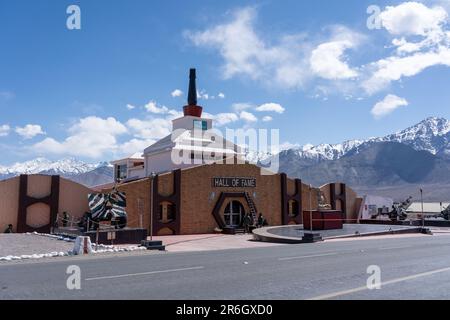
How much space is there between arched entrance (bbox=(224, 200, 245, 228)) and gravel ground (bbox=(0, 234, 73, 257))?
49.4 feet

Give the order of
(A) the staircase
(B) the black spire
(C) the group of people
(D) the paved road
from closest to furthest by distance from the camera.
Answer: (D) the paved road
(C) the group of people
(A) the staircase
(B) the black spire

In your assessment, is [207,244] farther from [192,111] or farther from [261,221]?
[192,111]

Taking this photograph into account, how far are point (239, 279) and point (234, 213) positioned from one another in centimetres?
2541

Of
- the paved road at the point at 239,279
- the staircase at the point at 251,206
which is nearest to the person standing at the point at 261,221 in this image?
the staircase at the point at 251,206

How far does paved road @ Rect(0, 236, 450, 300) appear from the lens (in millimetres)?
8258

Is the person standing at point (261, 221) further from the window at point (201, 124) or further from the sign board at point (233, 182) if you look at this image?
the window at point (201, 124)

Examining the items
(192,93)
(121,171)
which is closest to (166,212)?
(121,171)

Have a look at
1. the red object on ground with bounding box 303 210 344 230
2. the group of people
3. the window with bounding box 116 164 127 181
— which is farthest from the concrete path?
the window with bounding box 116 164 127 181

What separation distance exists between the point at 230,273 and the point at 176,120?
3455cm

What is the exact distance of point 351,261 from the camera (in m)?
13.5

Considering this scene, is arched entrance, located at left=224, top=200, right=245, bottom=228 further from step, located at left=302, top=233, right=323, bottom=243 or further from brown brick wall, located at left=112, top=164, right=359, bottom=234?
step, located at left=302, top=233, right=323, bottom=243

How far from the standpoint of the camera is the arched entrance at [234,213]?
3491 centimetres

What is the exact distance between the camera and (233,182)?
116 feet
